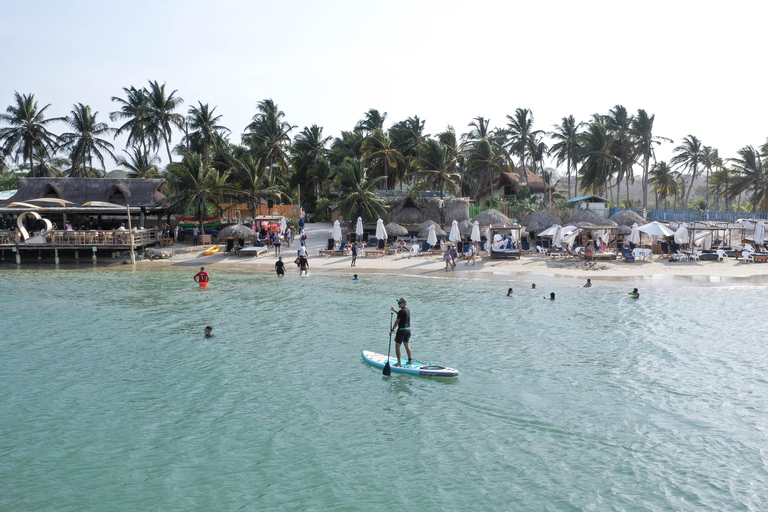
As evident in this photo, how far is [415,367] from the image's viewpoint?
1217 centimetres

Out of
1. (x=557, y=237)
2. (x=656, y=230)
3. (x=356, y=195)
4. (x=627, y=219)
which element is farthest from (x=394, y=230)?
(x=627, y=219)

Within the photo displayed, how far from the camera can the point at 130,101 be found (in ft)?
162

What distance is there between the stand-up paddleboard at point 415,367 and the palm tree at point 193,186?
84.5ft

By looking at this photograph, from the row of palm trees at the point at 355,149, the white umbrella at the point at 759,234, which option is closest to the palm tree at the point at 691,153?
the row of palm trees at the point at 355,149

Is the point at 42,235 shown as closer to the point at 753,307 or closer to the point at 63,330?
the point at 63,330

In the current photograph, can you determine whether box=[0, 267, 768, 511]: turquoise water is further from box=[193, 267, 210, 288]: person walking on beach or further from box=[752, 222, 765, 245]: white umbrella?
box=[752, 222, 765, 245]: white umbrella

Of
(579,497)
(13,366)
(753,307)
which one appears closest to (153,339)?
(13,366)

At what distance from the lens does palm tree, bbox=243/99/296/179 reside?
4975 cm

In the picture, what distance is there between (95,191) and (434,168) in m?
25.5

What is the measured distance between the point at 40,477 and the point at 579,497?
808 cm

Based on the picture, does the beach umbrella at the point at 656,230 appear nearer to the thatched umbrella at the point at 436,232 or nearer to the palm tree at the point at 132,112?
the thatched umbrella at the point at 436,232

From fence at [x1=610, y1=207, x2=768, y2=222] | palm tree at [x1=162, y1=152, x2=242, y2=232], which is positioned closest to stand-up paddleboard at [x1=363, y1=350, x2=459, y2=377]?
palm tree at [x1=162, y1=152, x2=242, y2=232]

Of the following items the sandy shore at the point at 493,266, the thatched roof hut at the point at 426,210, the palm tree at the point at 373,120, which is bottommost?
the sandy shore at the point at 493,266

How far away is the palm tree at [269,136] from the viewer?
49750mm
